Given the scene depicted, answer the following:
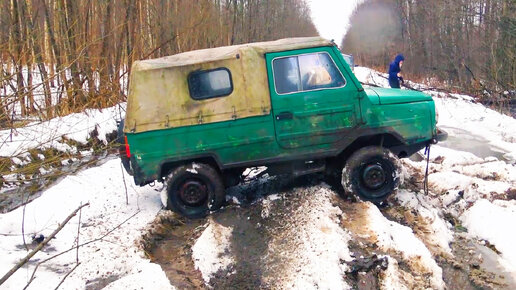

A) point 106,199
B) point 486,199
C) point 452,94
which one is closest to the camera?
point 486,199

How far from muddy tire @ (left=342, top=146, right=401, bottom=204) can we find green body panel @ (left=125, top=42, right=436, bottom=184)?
0.86 feet

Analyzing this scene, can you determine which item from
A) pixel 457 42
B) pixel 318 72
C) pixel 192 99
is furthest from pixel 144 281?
pixel 457 42

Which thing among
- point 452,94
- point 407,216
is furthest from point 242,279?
point 452,94

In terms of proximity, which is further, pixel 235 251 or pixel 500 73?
pixel 500 73

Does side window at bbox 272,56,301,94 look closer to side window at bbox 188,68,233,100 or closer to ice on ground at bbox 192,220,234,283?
side window at bbox 188,68,233,100

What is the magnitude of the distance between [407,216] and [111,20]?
12.3 metres

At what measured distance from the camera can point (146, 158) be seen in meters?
6.21

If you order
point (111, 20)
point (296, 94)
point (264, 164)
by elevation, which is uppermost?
point (111, 20)

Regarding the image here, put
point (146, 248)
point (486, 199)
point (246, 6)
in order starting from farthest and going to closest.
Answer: point (246, 6)
point (486, 199)
point (146, 248)

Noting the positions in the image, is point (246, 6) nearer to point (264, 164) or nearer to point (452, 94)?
point (452, 94)

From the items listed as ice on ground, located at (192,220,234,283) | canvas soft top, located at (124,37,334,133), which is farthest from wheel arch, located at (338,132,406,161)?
ice on ground, located at (192,220,234,283)

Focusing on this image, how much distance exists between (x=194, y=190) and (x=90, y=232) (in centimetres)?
148

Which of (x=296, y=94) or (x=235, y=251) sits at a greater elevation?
(x=296, y=94)

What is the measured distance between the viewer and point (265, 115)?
240 inches
